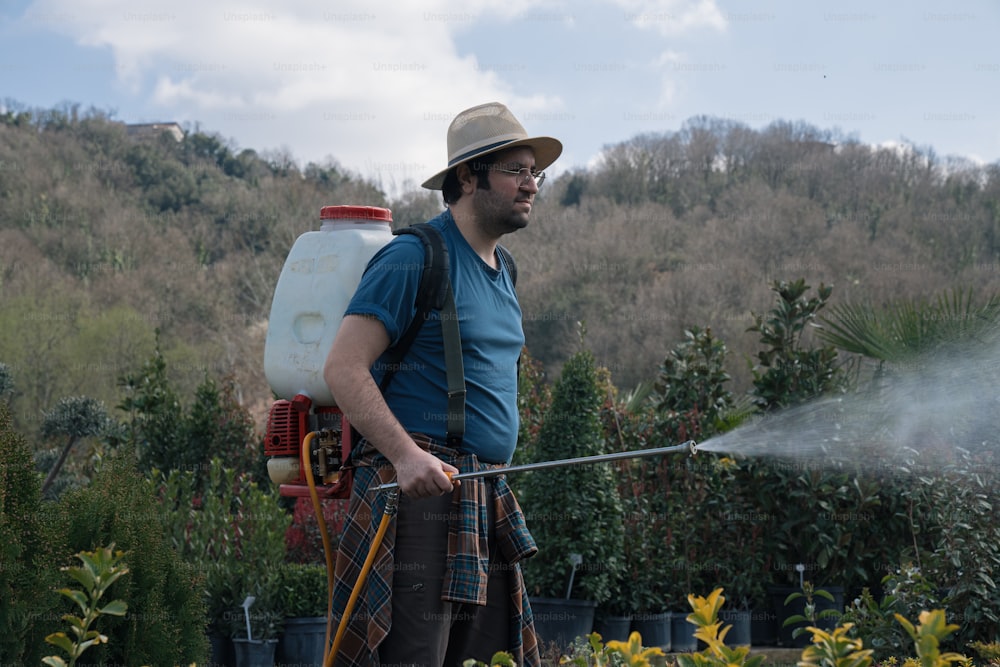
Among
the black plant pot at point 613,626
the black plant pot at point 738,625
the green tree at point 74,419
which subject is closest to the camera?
the green tree at point 74,419

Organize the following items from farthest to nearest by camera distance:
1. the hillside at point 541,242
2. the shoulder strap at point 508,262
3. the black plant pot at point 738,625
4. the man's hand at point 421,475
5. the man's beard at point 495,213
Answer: the hillside at point 541,242 → the black plant pot at point 738,625 → the shoulder strap at point 508,262 → the man's beard at point 495,213 → the man's hand at point 421,475

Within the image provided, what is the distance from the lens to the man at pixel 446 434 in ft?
8.42

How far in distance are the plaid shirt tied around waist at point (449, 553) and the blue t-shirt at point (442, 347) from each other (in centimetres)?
7

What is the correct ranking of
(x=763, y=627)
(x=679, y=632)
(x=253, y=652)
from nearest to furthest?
(x=253, y=652)
(x=679, y=632)
(x=763, y=627)

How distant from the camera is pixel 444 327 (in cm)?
265

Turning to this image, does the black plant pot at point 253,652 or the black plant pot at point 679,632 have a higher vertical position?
the black plant pot at point 253,652

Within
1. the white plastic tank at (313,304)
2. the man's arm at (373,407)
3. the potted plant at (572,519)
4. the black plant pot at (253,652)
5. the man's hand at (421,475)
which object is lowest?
the black plant pot at (253,652)

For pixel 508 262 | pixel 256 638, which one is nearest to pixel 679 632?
pixel 256 638

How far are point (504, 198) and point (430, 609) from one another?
1.09 meters

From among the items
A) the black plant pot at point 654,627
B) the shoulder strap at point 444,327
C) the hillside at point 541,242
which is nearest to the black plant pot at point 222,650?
the black plant pot at point 654,627

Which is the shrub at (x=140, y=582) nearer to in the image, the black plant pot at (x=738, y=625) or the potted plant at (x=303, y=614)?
the potted plant at (x=303, y=614)

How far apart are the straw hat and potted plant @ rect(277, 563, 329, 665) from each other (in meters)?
3.76

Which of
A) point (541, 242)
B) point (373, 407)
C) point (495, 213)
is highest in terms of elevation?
point (541, 242)

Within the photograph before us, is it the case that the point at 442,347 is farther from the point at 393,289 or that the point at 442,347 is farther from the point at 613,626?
the point at 613,626
